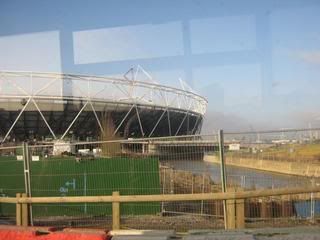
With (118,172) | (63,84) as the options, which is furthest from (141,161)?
(63,84)

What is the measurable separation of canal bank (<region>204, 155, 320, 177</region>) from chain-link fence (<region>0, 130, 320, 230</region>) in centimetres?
2

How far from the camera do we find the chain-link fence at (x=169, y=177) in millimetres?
9438

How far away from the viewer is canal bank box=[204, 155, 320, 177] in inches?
374

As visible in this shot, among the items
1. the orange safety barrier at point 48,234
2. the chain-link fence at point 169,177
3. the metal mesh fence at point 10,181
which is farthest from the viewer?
the metal mesh fence at point 10,181

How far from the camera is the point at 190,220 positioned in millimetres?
10211

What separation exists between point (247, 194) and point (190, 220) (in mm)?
1896

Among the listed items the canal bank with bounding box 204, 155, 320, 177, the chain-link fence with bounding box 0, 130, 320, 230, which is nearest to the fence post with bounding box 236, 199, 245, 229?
the chain-link fence with bounding box 0, 130, 320, 230

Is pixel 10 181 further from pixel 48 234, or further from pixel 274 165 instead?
pixel 274 165

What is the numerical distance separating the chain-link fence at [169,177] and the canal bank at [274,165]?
0.07 ft

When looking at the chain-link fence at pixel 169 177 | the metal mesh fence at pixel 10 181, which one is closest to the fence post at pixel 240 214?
the chain-link fence at pixel 169 177

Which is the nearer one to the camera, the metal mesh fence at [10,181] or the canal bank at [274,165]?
the canal bank at [274,165]

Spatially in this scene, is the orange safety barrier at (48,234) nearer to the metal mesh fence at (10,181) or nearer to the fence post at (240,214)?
the fence post at (240,214)

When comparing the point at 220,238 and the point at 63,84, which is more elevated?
the point at 63,84

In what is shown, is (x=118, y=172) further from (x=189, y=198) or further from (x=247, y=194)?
(x=247, y=194)
